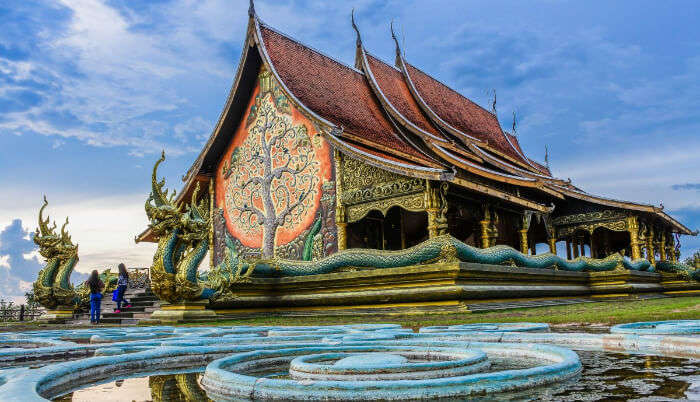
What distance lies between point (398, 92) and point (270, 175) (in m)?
4.95

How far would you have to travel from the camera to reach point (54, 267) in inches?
436

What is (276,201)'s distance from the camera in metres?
12.5


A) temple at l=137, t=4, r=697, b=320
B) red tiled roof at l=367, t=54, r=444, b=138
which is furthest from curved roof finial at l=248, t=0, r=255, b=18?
red tiled roof at l=367, t=54, r=444, b=138

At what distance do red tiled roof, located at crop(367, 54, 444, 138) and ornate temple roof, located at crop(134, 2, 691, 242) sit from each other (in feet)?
0.13

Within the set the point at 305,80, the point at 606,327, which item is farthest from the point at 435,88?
the point at 606,327

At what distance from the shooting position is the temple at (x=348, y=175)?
1118cm

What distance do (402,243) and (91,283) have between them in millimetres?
6593

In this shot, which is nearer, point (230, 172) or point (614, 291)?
point (614, 291)

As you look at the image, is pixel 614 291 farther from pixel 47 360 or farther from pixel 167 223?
pixel 47 360

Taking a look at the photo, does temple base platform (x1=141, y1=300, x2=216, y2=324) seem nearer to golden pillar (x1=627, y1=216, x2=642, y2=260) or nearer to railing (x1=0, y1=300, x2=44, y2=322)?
railing (x1=0, y1=300, x2=44, y2=322)

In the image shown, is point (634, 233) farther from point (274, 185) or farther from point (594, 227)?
point (274, 185)

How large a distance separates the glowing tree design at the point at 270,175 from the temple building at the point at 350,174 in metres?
0.03

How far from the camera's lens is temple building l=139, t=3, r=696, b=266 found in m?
11.2

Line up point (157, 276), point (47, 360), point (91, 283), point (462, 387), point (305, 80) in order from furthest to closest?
point (305, 80)
point (91, 283)
point (157, 276)
point (47, 360)
point (462, 387)
